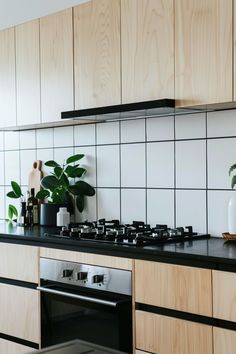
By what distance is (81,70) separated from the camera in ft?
10.6

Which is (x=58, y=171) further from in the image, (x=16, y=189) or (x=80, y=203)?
(x=16, y=189)

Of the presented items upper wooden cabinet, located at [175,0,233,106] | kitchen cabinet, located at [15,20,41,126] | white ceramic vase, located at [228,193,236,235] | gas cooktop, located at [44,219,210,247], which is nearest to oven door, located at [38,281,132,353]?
gas cooktop, located at [44,219,210,247]

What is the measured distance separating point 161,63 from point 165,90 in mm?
134

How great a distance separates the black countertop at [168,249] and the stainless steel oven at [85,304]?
88 mm

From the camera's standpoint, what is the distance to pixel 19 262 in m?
3.20

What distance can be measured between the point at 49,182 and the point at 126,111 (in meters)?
0.90

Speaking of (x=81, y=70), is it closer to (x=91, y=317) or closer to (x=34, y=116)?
(x=34, y=116)

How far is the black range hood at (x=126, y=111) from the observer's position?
274cm

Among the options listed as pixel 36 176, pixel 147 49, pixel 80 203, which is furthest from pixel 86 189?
pixel 147 49

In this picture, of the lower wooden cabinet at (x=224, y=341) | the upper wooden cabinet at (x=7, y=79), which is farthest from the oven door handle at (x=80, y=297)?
the upper wooden cabinet at (x=7, y=79)

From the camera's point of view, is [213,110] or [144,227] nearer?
[213,110]

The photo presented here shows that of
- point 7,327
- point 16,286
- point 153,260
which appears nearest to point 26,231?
point 16,286

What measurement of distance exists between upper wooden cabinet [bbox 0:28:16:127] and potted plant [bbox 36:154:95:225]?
0.40 metres

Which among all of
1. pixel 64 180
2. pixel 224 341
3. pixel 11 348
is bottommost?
pixel 11 348
